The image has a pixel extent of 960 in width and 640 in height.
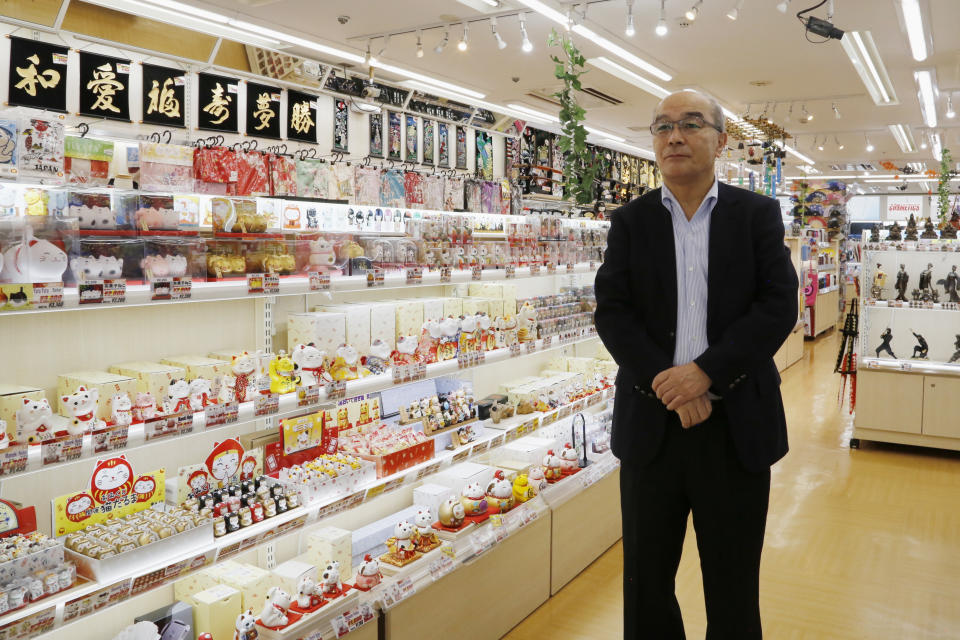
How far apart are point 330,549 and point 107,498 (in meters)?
0.76

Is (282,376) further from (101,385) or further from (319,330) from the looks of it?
(101,385)

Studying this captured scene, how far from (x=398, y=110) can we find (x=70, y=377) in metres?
3.72

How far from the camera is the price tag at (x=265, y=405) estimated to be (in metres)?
2.27

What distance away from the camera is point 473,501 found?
10.2 feet

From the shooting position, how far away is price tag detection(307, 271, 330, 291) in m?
2.61

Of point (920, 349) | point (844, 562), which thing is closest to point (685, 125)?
point (844, 562)

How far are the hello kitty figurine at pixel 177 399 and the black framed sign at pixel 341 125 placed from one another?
3.14 metres

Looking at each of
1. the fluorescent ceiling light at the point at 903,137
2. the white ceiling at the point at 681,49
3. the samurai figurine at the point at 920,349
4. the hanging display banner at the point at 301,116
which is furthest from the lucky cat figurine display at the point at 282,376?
the fluorescent ceiling light at the point at 903,137

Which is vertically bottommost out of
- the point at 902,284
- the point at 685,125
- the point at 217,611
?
the point at 217,611

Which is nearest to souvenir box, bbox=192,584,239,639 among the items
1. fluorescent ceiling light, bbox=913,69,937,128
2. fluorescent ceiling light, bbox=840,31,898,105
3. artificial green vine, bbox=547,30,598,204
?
artificial green vine, bbox=547,30,598,204

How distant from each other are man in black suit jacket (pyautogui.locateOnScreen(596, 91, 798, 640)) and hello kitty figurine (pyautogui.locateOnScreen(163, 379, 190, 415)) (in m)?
1.28

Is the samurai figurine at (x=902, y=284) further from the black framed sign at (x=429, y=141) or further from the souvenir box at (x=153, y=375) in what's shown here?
the souvenir box at (x=153, y=375)

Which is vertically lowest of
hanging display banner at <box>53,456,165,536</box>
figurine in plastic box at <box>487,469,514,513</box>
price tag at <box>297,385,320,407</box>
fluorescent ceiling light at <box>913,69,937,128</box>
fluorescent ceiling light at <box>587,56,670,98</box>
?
figurine in plastic box at <box>487,469,514,513</box>

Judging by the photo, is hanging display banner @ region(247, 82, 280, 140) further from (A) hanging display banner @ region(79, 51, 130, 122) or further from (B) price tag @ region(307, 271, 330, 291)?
(B) price tag @ region(307, 271, 330, 291)
